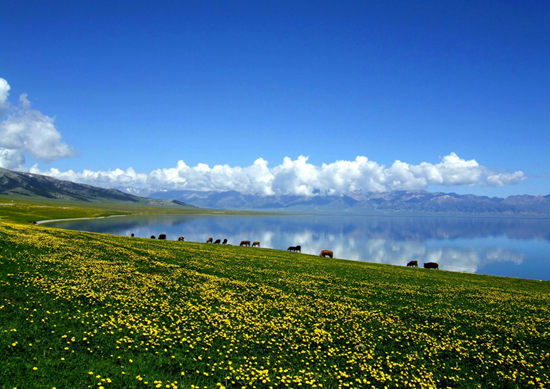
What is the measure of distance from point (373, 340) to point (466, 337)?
628 cm

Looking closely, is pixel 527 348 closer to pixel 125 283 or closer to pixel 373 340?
pixel 373 340

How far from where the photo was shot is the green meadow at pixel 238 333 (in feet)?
40.1

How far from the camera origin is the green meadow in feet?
40.1

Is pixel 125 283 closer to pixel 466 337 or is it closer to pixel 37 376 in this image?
pixel 37 376

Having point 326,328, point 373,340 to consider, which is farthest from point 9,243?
point 373,340

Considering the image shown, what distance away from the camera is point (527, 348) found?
17641 mm

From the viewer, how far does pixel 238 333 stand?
16.6 metres

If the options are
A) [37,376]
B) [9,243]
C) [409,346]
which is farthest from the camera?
[9,243]

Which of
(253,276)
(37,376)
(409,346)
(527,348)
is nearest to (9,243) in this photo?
(253,276)

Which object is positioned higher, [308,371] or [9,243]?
[9,243]

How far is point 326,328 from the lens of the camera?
18719 millimetres

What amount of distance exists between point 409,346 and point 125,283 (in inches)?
771

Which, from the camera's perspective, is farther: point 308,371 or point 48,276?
point 48,276

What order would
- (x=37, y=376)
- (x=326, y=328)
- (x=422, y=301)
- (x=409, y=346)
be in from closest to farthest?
(x=37, y=376) → (x=409, y=346) → (x=326, y=328) → (x=422, y=301)
